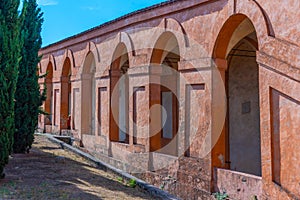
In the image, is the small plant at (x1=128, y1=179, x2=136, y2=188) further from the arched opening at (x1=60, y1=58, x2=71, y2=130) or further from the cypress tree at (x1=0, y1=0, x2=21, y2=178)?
the arched opening at (x1=60, y1=58, x2=71, y2=130)

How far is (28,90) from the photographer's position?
1153 centimetres

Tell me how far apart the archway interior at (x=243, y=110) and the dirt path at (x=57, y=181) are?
379 centimetres

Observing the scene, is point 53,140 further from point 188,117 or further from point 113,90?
point 188,117

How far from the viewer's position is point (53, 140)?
14484 mm

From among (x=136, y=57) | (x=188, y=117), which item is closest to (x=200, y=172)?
(x=188, y=117)

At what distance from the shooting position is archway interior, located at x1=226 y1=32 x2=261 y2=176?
1052cm

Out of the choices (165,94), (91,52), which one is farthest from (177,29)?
(91,52)

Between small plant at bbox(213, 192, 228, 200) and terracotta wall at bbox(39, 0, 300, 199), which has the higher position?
terracotta wall at bbox(39, 0, 300, 199)

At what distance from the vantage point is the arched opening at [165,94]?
10062 mm

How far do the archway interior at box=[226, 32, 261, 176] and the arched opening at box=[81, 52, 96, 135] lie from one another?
5.92 meters

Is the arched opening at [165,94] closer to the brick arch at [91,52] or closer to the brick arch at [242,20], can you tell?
the brick arch at [242,20]

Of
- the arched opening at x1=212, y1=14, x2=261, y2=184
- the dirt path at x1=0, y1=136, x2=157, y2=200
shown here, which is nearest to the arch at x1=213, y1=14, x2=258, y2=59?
the arched opening at x1=212, y1=14, x2=261, y2=184

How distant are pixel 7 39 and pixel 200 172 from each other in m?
5.27

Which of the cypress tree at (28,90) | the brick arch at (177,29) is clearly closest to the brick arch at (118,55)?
the cypress tree at (28,90)
